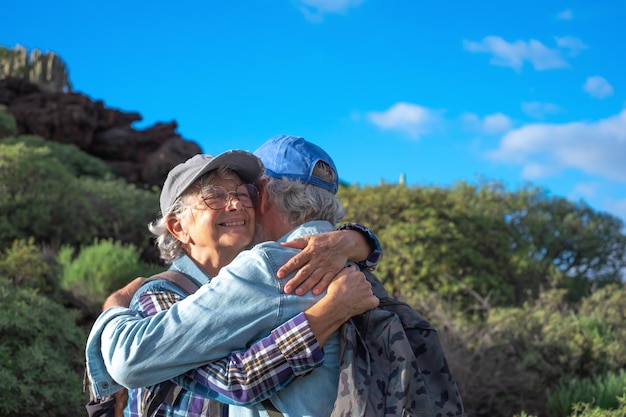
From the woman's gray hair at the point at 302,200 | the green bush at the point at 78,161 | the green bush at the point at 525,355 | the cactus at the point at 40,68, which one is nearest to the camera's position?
the woman's gray hair at the point at 302,200

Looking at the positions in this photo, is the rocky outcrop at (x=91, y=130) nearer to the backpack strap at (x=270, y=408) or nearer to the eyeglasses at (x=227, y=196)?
the eyeglasses at (x=227, y=196)

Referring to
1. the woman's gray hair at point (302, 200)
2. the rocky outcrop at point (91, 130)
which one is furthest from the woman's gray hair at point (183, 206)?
the rocky outcrop at point (91, 130)

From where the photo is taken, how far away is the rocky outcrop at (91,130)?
24281 millimetres

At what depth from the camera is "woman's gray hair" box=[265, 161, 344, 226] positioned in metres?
2.55

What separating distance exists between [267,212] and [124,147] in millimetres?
23626

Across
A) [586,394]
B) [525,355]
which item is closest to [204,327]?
[586,394]

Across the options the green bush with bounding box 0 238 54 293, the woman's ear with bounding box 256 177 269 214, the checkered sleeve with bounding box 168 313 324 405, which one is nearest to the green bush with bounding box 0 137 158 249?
the green bush with bounding box 0 238 54 293

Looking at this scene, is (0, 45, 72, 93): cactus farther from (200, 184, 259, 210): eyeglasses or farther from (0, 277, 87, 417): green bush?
(200, 184, 259, 210): eyeglasses

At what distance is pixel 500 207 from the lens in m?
17.8

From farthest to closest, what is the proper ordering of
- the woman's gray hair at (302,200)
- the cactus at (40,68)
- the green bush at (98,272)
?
the cactus at (40,68) → the green bush at (98,272) → the woman's gray hair at (302,200)

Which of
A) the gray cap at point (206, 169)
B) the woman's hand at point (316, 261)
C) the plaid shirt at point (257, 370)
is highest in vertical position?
the gray cap at point (206, 169)

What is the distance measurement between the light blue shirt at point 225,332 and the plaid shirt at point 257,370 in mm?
Answer: 45

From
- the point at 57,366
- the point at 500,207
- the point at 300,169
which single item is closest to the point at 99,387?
the point at 300,169

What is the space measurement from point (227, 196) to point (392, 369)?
0.95 metres
